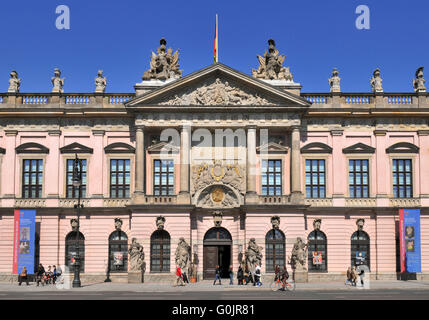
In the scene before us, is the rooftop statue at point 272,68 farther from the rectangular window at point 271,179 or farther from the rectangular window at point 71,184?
the rectangular window at point 71,184

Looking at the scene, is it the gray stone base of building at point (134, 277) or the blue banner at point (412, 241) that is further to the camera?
the blue banner at point (412, 241)

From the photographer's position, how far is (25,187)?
1766 inches

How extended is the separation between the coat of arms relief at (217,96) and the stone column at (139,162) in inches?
118

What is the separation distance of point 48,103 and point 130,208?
11446 millimetres

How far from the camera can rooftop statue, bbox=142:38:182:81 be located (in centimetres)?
4531

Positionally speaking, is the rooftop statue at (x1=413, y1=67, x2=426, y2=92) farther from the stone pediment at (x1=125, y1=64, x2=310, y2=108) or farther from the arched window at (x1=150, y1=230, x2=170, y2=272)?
the arched window at (x1=150, y1=230, x2=170, y2=272)

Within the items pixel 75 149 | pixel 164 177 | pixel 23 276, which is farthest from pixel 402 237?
pixel 23 276

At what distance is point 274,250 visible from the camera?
42.9 meters

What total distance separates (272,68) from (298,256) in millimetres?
15282

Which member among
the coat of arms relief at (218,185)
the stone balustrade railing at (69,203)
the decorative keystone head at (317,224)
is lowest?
the decorative keystone head at (317,224)

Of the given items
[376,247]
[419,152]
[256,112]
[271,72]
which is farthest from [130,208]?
[419,152]

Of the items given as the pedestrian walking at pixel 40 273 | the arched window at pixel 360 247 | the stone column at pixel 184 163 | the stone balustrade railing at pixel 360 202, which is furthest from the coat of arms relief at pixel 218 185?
the pedestrian walking at pixel 40 273

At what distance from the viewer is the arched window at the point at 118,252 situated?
144 feet

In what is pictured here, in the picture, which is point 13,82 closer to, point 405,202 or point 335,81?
point 335,81
